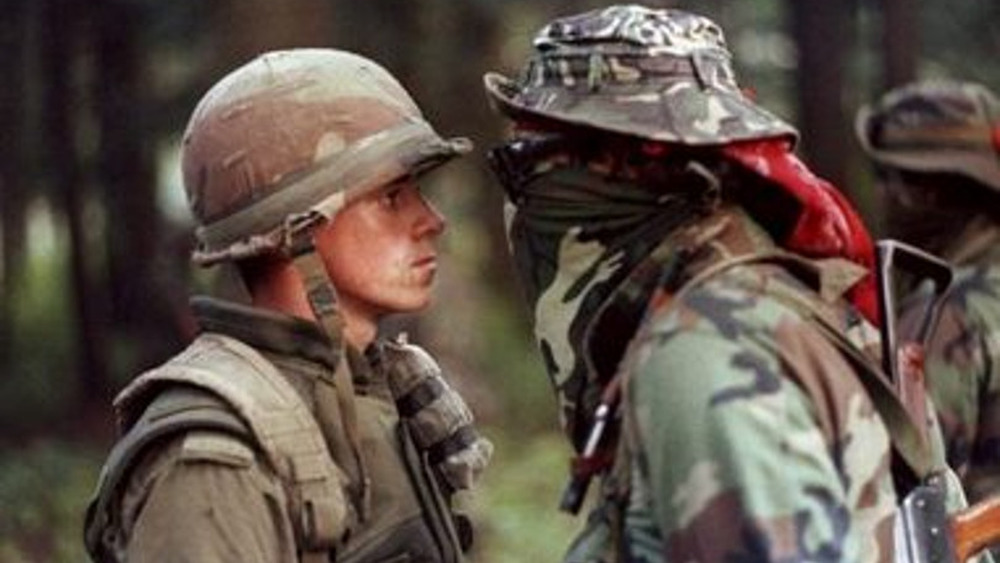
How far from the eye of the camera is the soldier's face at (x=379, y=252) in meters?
4.20

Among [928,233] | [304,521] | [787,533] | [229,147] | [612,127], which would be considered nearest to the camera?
[787,533]

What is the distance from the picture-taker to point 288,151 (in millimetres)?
4199

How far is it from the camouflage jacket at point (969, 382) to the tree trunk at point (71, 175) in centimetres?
878

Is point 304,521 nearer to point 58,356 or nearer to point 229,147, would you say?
point 229,147

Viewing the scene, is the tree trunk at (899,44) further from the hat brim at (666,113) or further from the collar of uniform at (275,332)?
the hat brim at (666,113)

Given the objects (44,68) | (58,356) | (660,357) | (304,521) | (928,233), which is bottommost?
(58,356)

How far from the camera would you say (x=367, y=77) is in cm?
431

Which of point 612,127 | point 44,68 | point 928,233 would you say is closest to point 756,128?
point 612,127

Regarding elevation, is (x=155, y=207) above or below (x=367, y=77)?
below

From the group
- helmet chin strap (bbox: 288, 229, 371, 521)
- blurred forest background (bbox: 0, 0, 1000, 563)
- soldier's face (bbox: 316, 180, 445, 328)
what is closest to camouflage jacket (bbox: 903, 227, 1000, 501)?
soldier's face (bbox: 316, 180, 445, 328)

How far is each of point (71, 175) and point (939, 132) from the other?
9422mm

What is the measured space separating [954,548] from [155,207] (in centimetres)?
1199

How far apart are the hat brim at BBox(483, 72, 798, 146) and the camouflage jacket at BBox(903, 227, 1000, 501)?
214 centimetres

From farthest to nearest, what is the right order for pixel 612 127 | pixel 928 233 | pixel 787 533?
pixel 928 233 < pixel 612 127 < pixel 787 533
